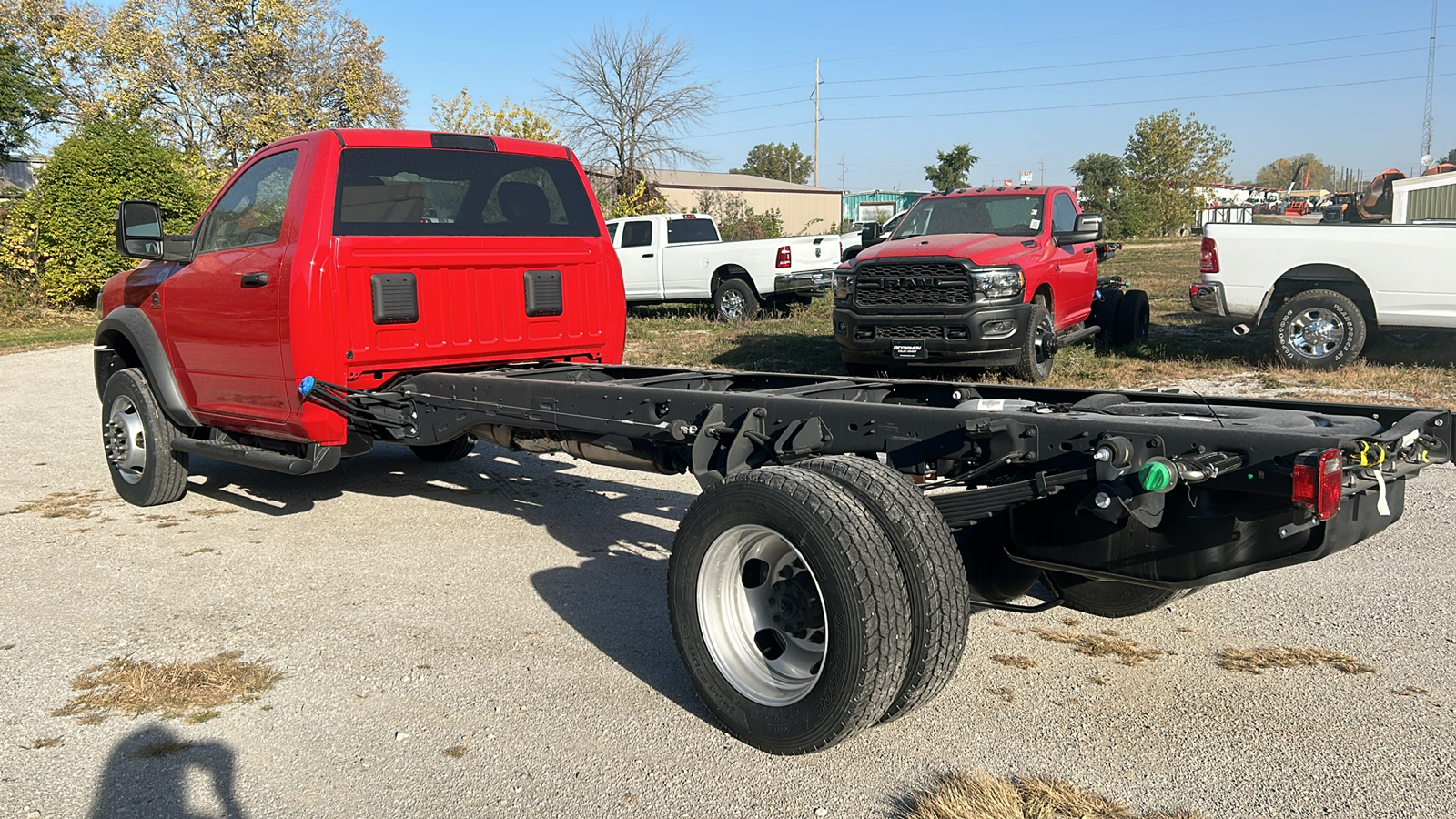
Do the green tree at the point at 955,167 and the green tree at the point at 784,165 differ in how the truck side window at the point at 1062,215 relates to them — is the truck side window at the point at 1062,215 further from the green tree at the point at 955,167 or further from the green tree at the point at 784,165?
the green tree at the point at 784,165

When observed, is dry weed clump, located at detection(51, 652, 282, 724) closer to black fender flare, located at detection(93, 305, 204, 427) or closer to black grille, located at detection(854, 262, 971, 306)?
black fender flare, located at detection(93, 305, 204, 427)

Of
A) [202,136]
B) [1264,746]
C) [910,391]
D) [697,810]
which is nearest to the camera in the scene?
[697,810]

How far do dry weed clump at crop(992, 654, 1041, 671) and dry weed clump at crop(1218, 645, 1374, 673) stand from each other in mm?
699

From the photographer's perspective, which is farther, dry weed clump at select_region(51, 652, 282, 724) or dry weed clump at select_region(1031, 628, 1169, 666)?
dry weed clump at select_region(1031, 628, 1169, 666)

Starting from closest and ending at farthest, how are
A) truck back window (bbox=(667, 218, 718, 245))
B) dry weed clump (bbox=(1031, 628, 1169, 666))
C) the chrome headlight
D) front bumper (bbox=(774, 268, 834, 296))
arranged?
dry weed clump (bbox=(1031, 628, 1169, 666)) → the chrome headlight → front bumper (bbox=(774, 268, 834, 296)) → truck back window (bbox=(667, 218, 718, 245))

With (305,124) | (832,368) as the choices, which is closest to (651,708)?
(832,368)

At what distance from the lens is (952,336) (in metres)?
10.4

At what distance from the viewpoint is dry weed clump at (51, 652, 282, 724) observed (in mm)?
3861

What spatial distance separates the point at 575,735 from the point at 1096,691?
1.86 meters

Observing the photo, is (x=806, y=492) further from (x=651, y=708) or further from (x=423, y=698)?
(x=423, y=698)

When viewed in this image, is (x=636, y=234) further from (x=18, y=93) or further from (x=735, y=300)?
(x=18, y=93)

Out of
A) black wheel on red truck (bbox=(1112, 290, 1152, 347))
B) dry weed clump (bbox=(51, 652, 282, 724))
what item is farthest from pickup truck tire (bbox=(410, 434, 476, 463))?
black wheel on red truck (bbox=(1112, 290, 1152, 347))

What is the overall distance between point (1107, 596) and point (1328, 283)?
28.4 ft

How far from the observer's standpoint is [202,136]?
37.3m
